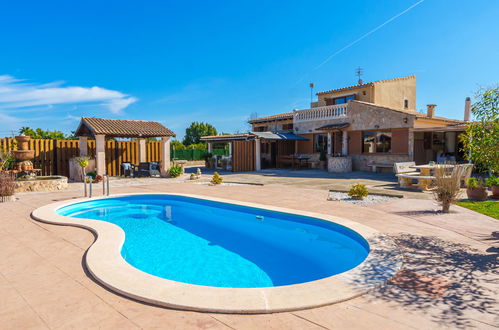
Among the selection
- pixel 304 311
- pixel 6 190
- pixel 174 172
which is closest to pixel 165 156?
pixel 174 172

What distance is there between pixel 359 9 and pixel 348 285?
14479mm

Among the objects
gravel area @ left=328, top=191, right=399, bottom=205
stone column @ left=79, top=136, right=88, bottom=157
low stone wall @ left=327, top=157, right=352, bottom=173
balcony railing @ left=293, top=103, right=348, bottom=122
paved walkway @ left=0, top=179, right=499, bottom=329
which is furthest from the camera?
balcony railing @ left=293, top=103, right=348, bottom=122

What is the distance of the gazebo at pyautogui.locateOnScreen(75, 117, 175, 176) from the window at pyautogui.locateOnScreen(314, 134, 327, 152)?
11.3m

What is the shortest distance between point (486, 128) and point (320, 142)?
19.0 metres

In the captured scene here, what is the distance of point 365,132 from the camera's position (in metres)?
20.3

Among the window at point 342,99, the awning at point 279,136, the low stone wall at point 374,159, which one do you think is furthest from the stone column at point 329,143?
the window at point 342,99

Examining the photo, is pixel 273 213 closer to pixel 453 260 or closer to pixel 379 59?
pixel 453 260

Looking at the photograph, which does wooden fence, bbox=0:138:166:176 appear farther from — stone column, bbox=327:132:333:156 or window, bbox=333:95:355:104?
window, bbox=333:95:355:104

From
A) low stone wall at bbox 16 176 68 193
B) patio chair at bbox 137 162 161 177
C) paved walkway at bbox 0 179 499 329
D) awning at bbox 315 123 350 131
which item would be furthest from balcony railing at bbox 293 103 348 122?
low stone wall at bbox 16 176 68 193

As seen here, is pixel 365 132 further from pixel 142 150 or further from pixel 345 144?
pixel 142 150

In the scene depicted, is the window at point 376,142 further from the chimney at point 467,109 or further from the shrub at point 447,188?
the shrub at point 447,188

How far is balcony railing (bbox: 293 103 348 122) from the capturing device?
2144 centimetres

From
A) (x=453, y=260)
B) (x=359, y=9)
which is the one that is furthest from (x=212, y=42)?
(x=453, y=260)

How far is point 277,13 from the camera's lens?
1616 centimetres
